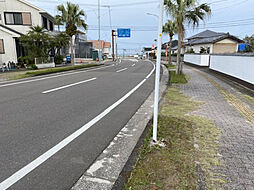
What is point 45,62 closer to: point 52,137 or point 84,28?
point 84,28

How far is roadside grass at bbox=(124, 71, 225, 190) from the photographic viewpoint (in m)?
2.46

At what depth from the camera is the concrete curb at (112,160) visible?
8.14ft

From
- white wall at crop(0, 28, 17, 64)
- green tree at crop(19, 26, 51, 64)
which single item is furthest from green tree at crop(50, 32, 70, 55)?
white wall at crop(0, 28, 17, 64)

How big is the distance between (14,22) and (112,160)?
26059mm

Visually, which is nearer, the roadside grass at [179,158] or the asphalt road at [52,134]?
the roadside grass at [179,158]

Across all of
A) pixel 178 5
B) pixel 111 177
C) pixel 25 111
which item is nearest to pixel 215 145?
pixel 111 177

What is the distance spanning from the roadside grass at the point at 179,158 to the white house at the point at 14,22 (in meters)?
20.9

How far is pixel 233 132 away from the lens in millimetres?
4145

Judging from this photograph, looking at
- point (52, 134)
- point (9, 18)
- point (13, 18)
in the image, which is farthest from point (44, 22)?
point (52, 134)

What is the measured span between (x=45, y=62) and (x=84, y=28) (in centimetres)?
584

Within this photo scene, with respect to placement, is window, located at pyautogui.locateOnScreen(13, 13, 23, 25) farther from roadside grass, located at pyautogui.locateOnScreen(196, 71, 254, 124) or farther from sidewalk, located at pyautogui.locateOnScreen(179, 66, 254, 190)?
roadside grass, located at pyautogui.locateOnScreen(196, 71, 254, 124)

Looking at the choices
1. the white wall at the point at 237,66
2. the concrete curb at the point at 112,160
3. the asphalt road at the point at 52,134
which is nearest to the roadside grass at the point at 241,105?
the white wall at the point at 237,66

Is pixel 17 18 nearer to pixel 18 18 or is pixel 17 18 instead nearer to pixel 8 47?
pixel 18 18

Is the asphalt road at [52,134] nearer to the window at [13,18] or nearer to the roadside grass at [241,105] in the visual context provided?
the roadside grass at [241,105]
